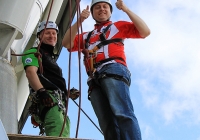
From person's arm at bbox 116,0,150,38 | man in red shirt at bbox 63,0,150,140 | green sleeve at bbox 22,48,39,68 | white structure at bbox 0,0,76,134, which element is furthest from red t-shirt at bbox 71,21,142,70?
white structure at bbox 0,0,76,134

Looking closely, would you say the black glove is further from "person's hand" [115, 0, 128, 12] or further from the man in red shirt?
"person's hand" [115, 0, 128, 12]

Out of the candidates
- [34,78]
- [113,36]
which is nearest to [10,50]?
[34,78]

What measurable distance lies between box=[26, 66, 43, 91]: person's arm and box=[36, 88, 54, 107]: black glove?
0.06 meters

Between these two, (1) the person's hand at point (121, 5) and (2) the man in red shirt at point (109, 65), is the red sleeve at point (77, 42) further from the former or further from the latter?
(1) the person's hand at point (121, 5)

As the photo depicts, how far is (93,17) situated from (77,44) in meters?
0.35

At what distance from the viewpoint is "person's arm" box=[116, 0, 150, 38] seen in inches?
224

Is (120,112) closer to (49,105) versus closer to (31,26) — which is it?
(49,105)

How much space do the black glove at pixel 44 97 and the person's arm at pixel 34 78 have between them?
0.21ft

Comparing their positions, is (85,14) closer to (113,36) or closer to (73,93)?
(113,36)

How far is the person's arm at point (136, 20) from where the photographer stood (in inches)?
224

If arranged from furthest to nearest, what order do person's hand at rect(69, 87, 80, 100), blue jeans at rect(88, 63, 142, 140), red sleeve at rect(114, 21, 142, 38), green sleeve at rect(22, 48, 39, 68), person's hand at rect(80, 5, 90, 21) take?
person's hand at rect(69, 87, 80, 100), green sleeve at rect(22, 48, 39, 68), person's hand at rect(80, 5, 90, 21), red sleeve at rect(114, 21, 142, 38), blue jeans at rect(88, 63, 142, 140)

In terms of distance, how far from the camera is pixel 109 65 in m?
5.55

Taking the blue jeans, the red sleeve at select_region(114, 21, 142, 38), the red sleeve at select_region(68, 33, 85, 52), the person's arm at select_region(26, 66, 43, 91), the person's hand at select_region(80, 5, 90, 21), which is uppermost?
the person's hand at select_region(80, 5, 90, 21)

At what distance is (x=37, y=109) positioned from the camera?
6098 mm
